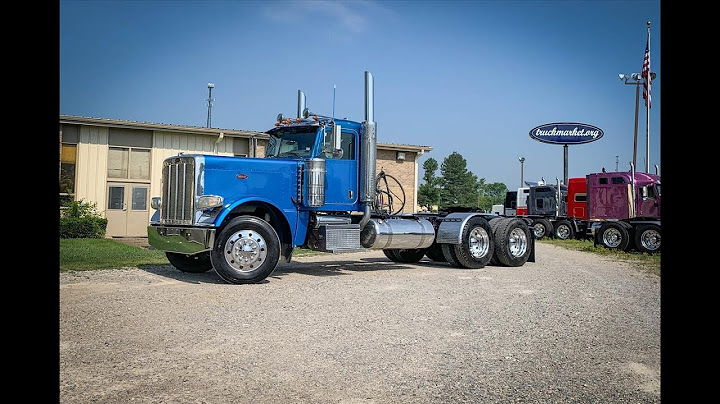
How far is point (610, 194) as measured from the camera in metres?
23.5

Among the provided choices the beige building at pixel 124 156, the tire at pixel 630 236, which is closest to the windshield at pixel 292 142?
the beige building at pixel 124 156

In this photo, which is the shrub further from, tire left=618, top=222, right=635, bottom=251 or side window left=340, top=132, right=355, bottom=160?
tire left=618, top=222, right=635, bottom=251

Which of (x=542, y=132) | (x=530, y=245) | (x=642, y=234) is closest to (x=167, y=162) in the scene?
(x=530, y=245)

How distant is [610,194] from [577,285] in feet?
49.3

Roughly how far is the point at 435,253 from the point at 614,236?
7919 millimetres

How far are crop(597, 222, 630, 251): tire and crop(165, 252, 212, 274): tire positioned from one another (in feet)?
44.7

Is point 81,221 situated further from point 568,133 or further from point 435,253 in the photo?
point 568,133

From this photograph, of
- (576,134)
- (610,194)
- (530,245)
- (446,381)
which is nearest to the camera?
(446,381)

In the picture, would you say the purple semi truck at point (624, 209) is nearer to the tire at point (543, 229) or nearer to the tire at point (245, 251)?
the tire at point (543, 229)

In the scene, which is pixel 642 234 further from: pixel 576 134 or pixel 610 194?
pixel 576 134

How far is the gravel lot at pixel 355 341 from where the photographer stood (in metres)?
4.07

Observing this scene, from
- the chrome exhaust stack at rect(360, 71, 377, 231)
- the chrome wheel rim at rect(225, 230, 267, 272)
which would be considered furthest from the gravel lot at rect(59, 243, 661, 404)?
the chrome exhaust stack at rect(360, 71, 377, 231)

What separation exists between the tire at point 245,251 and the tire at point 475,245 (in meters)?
4.72

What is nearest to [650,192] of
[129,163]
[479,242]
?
[479,242]
